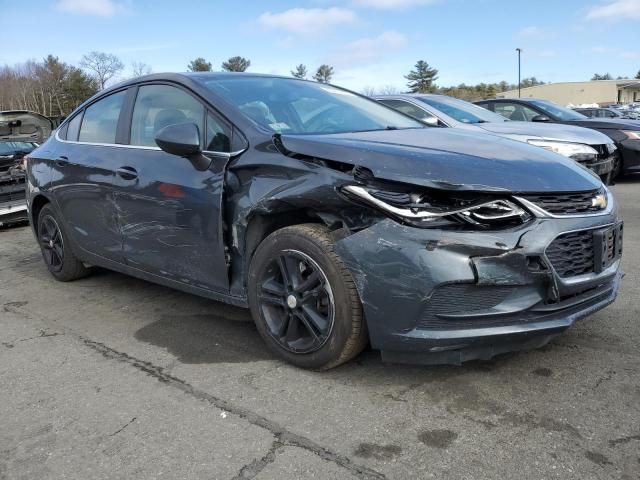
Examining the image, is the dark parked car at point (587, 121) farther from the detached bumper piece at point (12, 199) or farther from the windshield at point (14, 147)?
the detached bumper piece at point (12, 199)

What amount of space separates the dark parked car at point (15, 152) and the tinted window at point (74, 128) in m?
3.83

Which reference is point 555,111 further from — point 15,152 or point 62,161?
point 15,152

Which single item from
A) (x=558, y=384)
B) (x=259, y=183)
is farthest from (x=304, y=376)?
(x=558, y=384)

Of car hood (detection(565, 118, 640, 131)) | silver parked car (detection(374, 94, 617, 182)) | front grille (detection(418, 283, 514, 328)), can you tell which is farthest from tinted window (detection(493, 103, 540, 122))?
front grille (detection(418, 283, 514, 328))

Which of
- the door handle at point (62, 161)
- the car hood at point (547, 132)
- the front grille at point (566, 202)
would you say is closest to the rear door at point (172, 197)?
the door handle at point (62, 161)

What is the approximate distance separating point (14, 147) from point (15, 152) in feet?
0.66

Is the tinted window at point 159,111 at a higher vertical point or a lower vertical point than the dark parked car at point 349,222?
higher

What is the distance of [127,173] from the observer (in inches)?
151

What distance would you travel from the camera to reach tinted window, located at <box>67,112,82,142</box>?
15.5 feet

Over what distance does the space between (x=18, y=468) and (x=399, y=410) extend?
1624 millimetres

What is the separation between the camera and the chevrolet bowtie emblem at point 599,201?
281 centimetres

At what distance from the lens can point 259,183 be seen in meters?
3.07

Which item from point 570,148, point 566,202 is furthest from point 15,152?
point 566,202

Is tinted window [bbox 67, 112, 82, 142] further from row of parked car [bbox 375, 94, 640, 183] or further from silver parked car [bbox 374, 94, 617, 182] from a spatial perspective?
silver parked car [bbox 374, 94, 617, 182]
